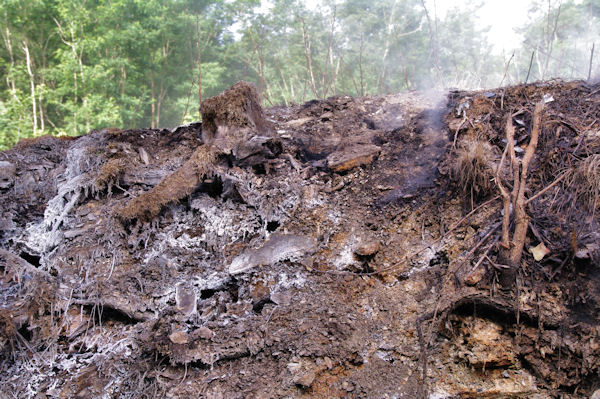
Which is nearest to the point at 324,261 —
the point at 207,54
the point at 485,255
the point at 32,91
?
the point at 485,255

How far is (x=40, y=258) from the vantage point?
3.14 meters

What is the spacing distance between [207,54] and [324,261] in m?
13.3

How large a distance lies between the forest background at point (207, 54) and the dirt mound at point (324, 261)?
2.12 m

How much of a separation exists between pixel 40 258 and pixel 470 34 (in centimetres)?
1806

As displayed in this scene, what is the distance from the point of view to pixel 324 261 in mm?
2773

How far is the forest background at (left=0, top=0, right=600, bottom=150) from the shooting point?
705cm

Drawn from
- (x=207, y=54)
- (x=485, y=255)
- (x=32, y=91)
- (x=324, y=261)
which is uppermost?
(x=207, y=54)

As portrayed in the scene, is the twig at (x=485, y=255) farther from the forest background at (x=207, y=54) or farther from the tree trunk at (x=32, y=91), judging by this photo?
the tree trunk at (x=32, y=91)

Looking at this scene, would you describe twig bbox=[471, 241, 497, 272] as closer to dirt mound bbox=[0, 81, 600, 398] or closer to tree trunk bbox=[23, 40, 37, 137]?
dirt mound bbox=[0, 81, 600, 398]

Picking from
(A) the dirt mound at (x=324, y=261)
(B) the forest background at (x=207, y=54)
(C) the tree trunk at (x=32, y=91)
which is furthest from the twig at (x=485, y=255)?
(C) the tree trunk at (x=32, y=91)

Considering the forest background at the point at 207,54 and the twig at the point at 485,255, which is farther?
the forest background at the point at 207,54

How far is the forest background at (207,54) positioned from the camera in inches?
278

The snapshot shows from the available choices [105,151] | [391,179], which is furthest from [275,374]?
[105,151]

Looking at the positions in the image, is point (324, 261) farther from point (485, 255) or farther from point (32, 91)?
point (32, 91)
